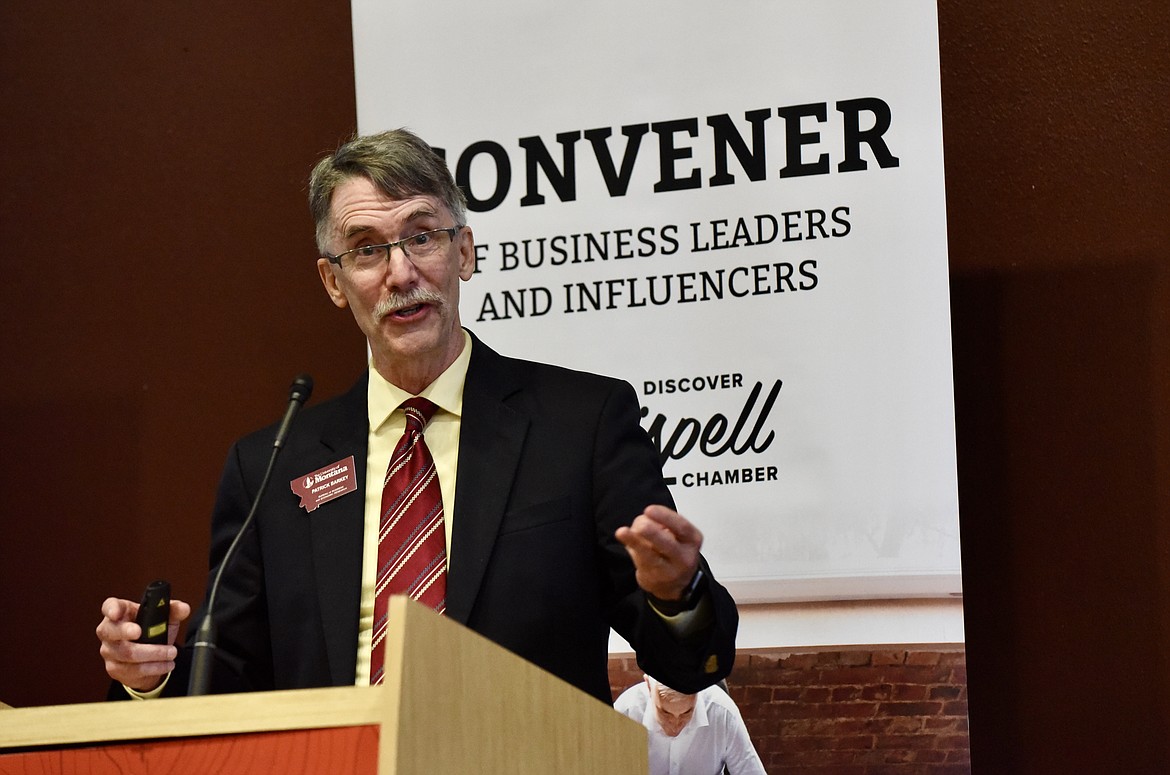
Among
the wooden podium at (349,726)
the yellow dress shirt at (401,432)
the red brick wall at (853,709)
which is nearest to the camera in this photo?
the wooden podium at (349,726)

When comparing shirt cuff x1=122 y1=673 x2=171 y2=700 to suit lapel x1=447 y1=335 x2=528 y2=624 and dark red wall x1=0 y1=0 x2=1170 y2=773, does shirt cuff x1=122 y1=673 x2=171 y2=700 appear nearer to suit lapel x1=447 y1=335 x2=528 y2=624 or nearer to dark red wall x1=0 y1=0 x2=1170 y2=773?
suit lapel x1=447 y1=335 x2=528 y2=624

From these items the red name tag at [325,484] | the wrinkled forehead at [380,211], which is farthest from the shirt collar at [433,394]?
the wrinkled forehead at [380,211]

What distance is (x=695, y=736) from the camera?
2.82m

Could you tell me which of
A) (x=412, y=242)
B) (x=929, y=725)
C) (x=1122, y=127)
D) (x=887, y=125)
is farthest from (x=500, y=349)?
(x=1122, y=127)

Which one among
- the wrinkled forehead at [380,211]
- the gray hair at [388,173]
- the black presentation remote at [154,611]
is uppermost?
the gray hair at [388,173]

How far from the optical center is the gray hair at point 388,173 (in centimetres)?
236

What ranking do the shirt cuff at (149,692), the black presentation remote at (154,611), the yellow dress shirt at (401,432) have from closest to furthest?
the black presentation remote at (154,611)
the shirt cuff at (149,692)
the yellow dress shirt at (401,432)

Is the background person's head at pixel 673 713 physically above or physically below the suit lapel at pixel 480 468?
below

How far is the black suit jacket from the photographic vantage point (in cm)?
212

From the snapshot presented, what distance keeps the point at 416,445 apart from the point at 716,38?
1.18 meters

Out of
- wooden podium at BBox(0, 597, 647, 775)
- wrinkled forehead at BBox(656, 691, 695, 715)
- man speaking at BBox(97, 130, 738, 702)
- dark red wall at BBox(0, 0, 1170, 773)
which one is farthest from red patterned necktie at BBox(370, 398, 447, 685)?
dark red wall at BBox(0, 0, 1170, 773)

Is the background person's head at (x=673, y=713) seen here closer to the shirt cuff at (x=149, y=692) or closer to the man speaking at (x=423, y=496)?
the man speaking at (x=423, y=496)

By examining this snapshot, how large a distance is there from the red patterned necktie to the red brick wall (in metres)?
0.84

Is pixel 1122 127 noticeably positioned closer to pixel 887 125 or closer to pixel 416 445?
pixel 887 125
